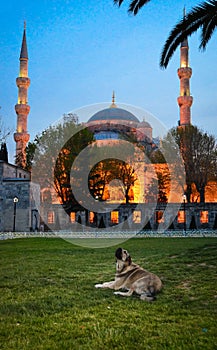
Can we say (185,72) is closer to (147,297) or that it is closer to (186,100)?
(186,100)

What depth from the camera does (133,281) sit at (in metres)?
6.19

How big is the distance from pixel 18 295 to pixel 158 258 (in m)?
5.39

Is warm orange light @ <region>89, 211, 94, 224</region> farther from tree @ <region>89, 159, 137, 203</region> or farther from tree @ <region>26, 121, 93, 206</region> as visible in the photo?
tree @ <region>26, 121, 93, 206</region>

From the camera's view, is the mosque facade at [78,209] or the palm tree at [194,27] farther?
the mosque facade at [78,209]

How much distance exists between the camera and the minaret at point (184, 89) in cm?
4559

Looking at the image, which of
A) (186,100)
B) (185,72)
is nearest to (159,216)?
(186,100)

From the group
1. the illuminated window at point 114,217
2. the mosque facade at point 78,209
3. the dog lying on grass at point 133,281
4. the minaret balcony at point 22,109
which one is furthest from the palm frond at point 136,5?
the minaret balcony at point 22,109

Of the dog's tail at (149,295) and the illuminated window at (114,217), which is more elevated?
the illuminated window at (114,217)

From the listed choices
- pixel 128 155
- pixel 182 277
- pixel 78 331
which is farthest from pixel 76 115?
pixel 78 331

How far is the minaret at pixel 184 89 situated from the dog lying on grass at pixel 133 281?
4055 centimetres

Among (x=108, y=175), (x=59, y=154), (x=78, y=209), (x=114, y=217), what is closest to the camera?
(x=59, y=154)

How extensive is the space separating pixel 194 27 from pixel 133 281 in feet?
19.9

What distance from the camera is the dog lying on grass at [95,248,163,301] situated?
5.93 meters

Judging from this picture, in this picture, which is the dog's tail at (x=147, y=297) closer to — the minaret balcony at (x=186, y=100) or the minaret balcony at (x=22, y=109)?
the minaret balcony at (x=186, y=100)
